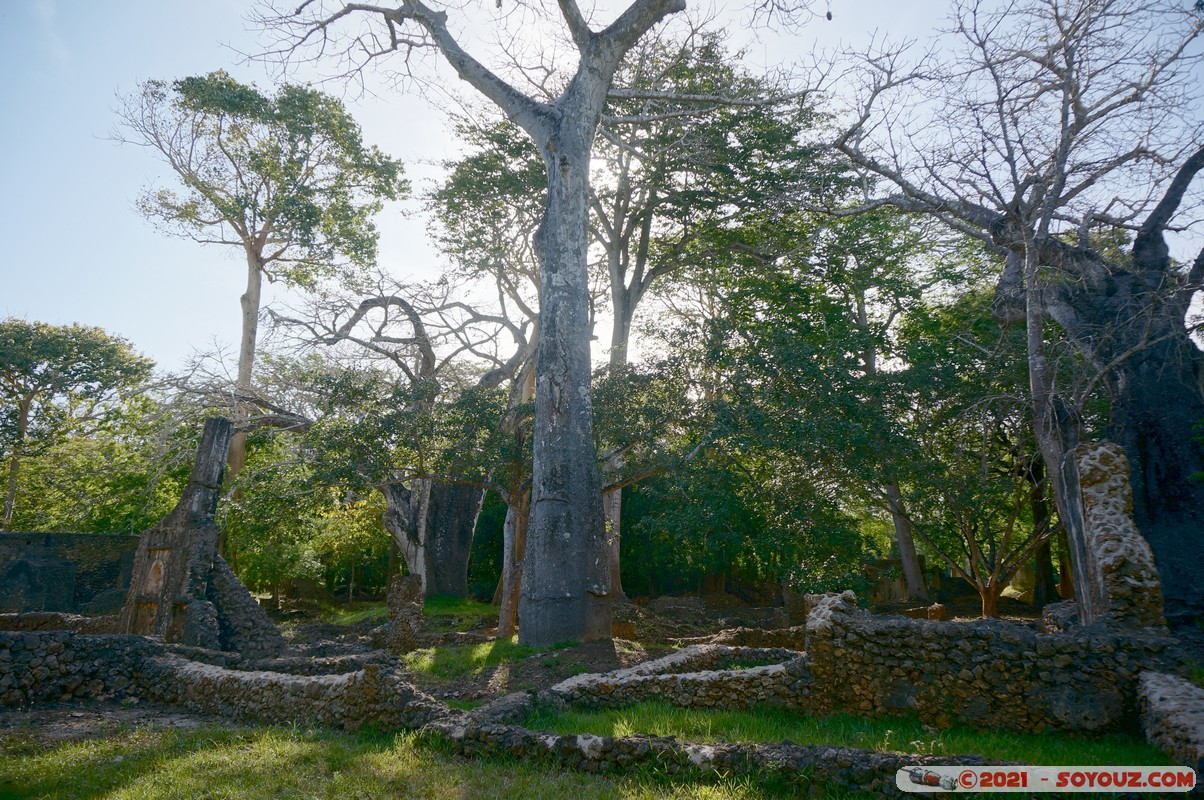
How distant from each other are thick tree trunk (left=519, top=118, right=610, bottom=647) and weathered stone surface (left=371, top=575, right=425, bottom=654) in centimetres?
231

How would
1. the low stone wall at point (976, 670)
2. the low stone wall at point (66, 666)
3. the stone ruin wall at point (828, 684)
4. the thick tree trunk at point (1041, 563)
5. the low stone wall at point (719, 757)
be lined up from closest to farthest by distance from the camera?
the low stone wall at point (719, 757) < the stone ruin wall at point (828, 684) < the low stone wall at point (976, 670) < the low stone wall at point (66, 666) < the thick tree trunk at point (1041, 563)

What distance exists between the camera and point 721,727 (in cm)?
688

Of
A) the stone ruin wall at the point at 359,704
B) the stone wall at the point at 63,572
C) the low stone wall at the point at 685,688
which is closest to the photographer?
the stone ruin wall at the point at 359,704

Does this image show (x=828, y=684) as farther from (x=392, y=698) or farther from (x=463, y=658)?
(x=463, y=658)

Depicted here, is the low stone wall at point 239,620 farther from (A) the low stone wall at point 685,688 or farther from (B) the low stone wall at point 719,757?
(B) the low stone wall at point 719,757

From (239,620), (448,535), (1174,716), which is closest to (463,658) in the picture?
(239,620)

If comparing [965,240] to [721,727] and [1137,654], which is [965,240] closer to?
[1137,654]

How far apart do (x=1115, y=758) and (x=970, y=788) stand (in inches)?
72.6

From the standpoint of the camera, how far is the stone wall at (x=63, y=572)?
2048 centimetres

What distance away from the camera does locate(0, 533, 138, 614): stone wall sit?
806 inches

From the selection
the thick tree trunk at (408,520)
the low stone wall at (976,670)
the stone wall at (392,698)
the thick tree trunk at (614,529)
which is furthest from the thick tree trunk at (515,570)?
the low stone wall at (976,670)

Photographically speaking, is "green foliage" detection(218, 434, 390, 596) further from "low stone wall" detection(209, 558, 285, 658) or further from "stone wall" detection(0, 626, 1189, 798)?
"stone wall" detection(0, 626, 1189, 798)

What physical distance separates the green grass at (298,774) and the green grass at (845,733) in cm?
116

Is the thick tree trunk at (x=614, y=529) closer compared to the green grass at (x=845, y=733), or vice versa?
the green grass at (x=845, y=733)
